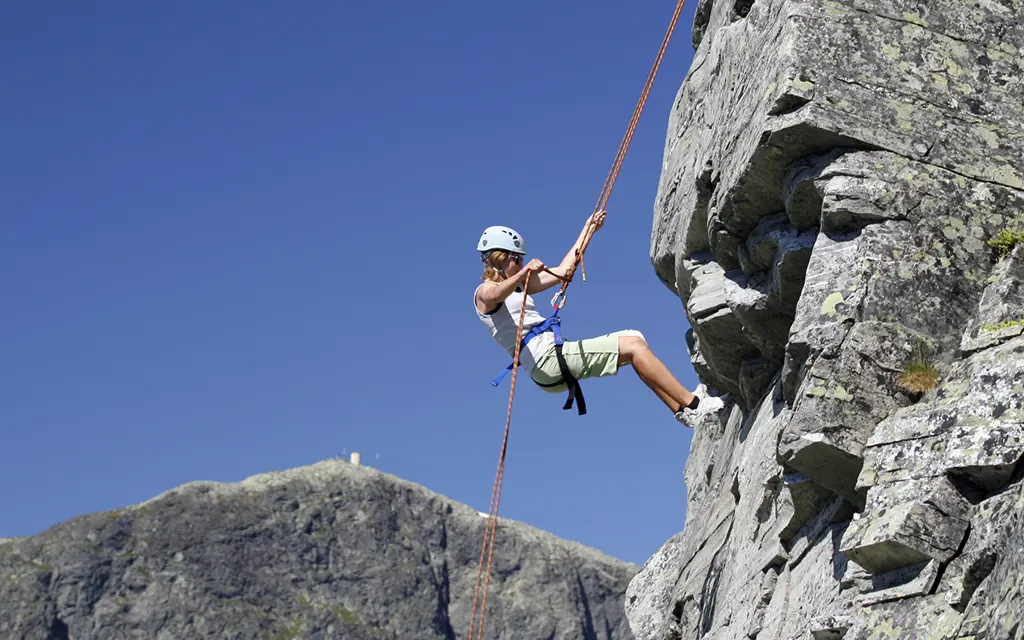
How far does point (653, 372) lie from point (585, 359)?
2.98 ft

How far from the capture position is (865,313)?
47.1ft

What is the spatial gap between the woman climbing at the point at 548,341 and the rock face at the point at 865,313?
0.72 m

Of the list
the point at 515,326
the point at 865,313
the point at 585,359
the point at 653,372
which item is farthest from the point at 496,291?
the point at 865,313

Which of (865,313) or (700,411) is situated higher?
(700,411)

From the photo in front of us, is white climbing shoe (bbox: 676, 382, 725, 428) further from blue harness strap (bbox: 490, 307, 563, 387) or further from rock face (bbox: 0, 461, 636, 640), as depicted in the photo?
rock face (bbox: 0, 461, 636, 640)

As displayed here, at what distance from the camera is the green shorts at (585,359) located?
754 inches

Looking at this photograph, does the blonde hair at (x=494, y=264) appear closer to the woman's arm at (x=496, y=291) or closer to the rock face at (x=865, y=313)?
the woman's arm at (x=496, y=291)

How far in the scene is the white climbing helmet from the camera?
19922 millimetres

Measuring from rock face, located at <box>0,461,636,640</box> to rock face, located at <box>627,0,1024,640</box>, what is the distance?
141 meters

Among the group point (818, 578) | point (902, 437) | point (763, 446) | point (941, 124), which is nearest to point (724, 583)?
point (763, 446)

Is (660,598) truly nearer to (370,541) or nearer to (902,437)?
(902,437)

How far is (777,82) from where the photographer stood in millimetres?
15594

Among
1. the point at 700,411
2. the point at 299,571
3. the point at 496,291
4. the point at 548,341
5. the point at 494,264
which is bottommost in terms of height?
the point at 700,411

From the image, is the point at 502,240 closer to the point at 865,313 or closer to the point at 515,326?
the point at 515,326
